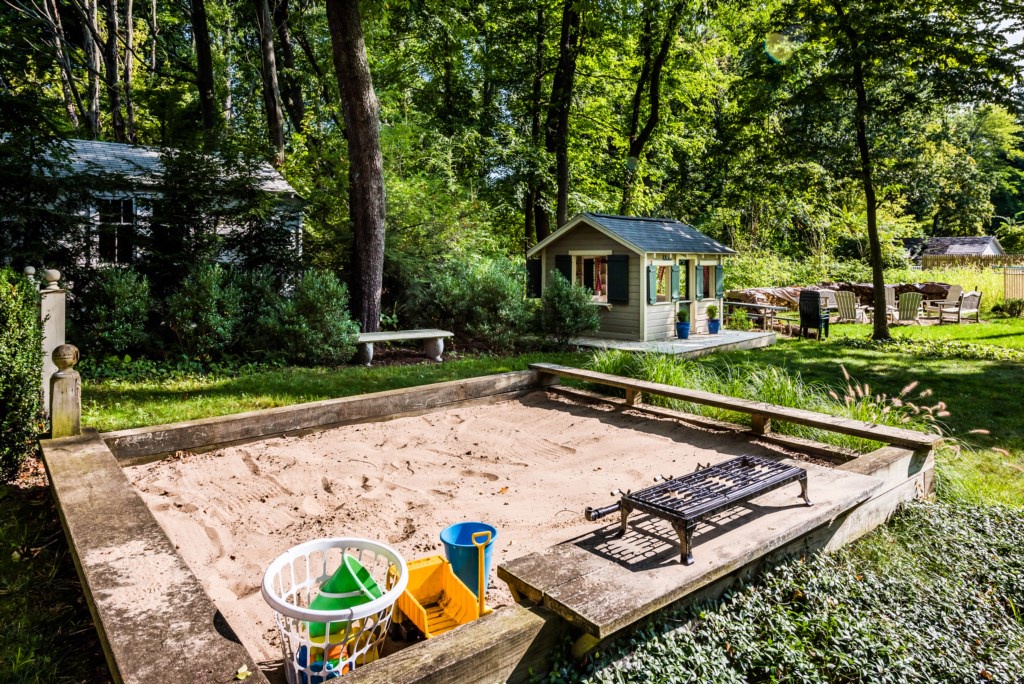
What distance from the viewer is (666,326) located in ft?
44.8

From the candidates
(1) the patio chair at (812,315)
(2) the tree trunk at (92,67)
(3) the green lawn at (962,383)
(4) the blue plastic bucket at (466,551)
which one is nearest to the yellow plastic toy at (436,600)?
(4) the blue plastic bucket at (466,551)

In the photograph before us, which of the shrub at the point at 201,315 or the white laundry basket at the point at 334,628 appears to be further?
the shrub at the point at 201,315

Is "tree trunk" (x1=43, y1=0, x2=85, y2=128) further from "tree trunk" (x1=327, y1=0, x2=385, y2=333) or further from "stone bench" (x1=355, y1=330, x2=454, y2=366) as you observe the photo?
"stone bench" (x1=355, y1=330, x2=454, y2=366)

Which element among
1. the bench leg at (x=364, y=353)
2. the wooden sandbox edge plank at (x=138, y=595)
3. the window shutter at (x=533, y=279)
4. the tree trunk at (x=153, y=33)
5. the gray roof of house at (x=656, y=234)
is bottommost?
the wooden sandbox edge plank at (x=138, y=595)

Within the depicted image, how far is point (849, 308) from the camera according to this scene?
16.7 meters

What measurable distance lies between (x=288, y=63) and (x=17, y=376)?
20252 millimetres

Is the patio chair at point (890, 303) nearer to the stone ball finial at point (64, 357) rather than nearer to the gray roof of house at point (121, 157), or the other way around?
the gray roof of house at point (121, 157)

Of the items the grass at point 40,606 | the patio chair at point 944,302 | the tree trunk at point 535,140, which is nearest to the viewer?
the grass at point 40,606

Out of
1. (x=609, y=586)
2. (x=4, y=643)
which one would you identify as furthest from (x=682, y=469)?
(x=4, y=643)

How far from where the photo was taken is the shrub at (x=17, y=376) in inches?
160

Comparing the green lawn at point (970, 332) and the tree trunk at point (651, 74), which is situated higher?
the tree trunk at point (651, 74)

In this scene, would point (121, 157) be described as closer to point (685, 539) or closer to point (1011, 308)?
point (685, 539)

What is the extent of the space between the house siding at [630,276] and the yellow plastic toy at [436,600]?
1084 centimetres

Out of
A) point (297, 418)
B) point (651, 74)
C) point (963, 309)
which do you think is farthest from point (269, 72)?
point (963, 309)
